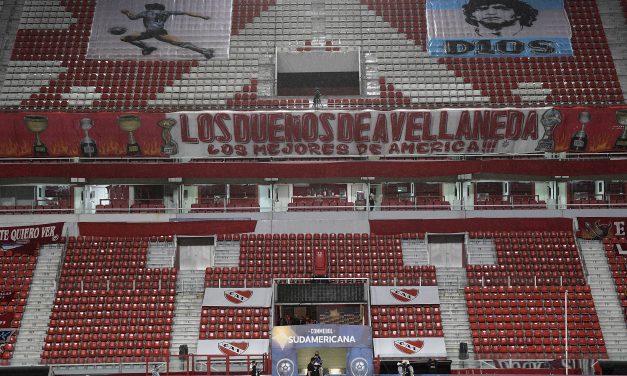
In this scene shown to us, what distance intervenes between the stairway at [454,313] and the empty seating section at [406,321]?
41 cm

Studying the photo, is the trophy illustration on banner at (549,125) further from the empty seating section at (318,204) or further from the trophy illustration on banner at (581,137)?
the empty seating section at (318,204)

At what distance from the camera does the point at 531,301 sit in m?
35.6

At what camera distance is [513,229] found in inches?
1533

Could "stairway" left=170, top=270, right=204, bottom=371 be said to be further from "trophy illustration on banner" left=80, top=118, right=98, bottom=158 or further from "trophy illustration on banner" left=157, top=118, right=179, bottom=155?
"trophy illustration on banner" left=80, top=118, right=98, bottom=158

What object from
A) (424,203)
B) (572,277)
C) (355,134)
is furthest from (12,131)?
(572,277)

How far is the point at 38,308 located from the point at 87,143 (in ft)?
26.7

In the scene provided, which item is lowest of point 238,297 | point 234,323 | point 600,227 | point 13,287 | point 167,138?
point 234,323

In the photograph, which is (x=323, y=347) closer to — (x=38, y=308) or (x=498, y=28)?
(x=38, y=308)

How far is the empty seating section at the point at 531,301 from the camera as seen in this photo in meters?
33.8

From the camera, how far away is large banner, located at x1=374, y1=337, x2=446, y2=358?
33.5 meters

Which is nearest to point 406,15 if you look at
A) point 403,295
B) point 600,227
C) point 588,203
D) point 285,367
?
point 588,203

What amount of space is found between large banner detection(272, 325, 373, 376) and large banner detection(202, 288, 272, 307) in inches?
210

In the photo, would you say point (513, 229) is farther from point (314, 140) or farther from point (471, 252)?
point (314, 140)

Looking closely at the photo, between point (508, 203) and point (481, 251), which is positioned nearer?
point (481, 251)
